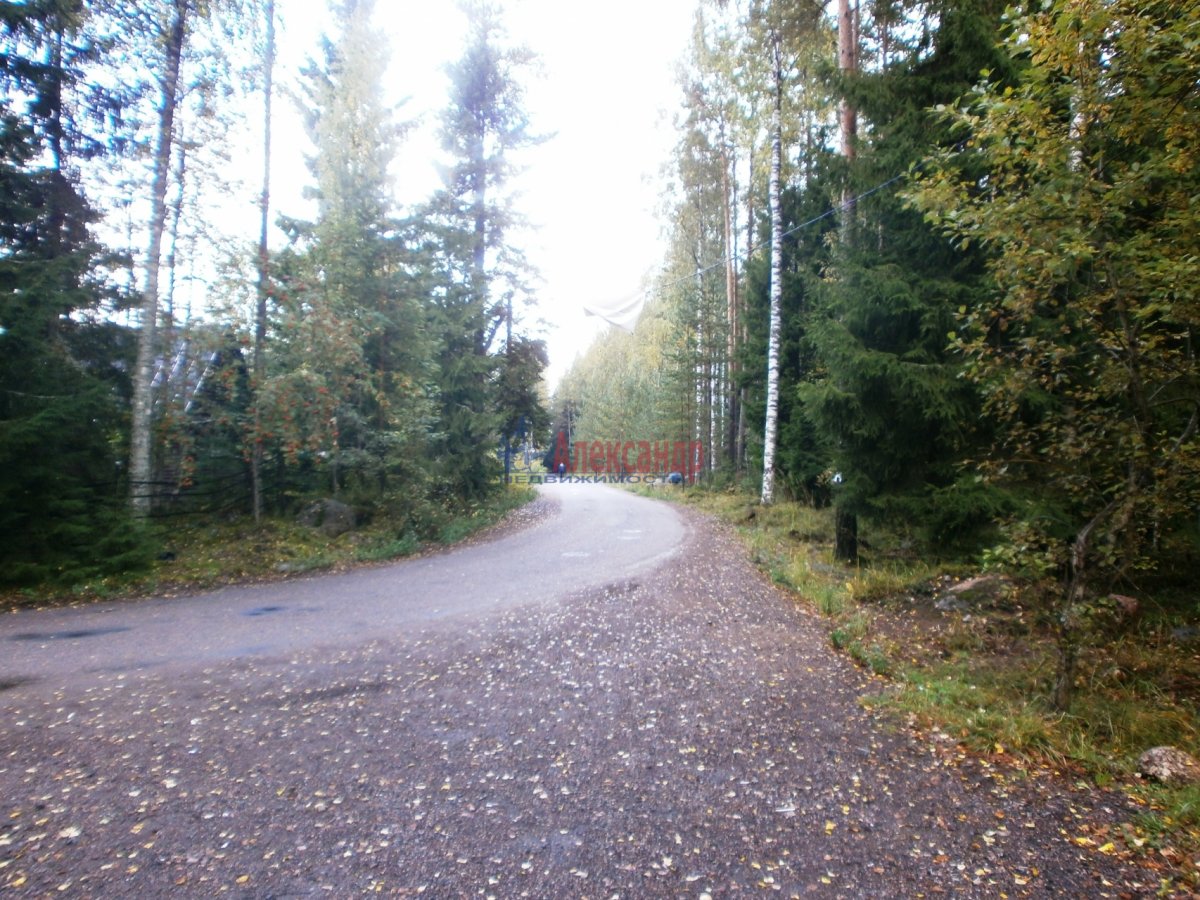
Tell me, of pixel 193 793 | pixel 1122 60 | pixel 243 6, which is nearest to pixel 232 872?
pixel 193 793

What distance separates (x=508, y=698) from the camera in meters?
4.70

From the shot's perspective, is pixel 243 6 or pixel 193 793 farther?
pixel 243 6

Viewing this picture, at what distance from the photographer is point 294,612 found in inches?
287

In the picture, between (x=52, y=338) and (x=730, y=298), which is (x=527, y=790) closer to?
(x=52, y=338)

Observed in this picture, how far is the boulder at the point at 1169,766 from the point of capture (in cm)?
333

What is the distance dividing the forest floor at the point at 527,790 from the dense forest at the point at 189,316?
19.0 feet

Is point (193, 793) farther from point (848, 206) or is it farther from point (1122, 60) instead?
point (848, 206)

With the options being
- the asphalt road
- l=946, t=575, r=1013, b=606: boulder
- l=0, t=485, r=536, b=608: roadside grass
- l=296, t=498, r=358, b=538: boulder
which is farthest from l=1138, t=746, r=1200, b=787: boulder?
l=296, t=498, r=358, b=538: boulder

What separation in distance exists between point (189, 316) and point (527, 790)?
11.1 m

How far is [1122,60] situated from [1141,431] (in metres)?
2.35

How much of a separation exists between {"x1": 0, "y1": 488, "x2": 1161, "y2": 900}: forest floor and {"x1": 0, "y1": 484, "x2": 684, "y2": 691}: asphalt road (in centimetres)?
69

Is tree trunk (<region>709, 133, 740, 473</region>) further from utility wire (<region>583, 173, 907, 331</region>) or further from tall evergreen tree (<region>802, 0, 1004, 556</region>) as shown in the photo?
tall evergreen tree (<region>802, 0, 1004, 556</region>)

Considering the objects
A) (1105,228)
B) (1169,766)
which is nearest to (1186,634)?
(1169,766)

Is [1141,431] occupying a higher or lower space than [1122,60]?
lower
